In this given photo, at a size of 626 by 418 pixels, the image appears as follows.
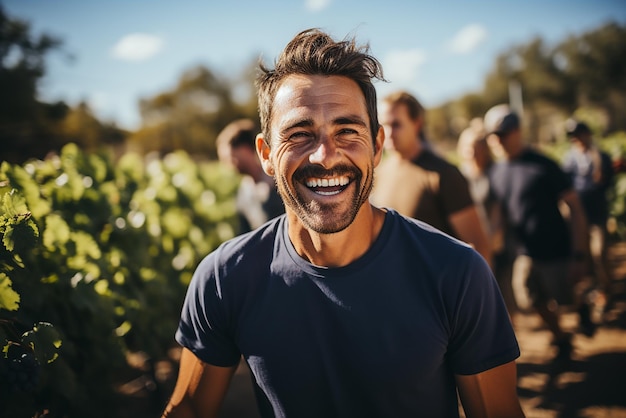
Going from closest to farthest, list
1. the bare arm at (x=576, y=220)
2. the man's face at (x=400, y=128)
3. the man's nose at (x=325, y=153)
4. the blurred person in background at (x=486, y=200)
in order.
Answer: the man's nose at (x=325, y=153) < the man's face at (x=400, y=128) < the bare arm at (x=576, y=220) < the blurred person in background at (x=486, y=200)

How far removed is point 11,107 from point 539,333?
23980 mm

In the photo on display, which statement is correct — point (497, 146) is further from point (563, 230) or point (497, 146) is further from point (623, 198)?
point (623, 198)

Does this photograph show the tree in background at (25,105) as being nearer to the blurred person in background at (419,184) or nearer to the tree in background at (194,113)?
the blurred person in background at (419,184)

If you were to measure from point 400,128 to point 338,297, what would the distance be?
2.15 m

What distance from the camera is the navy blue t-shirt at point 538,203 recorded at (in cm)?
404

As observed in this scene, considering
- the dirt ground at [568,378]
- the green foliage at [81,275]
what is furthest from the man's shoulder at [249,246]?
the dirt ground at [568,378]

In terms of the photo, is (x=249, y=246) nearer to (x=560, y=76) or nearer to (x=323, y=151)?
(x=323, y=151)

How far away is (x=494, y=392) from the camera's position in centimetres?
142

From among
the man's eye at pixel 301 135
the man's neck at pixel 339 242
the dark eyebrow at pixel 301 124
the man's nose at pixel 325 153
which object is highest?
the dark eyebrow at pixel 301 124

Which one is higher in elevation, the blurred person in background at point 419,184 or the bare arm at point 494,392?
the blurred person in background at point 419,184

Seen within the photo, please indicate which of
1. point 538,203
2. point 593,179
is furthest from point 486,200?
point 593,179

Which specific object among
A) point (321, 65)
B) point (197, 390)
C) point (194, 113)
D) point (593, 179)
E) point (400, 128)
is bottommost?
point (197, 390)

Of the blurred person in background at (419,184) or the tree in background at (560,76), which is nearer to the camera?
the blurred person in background at (419,184)

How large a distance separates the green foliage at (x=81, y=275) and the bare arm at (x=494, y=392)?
5.17 feet
